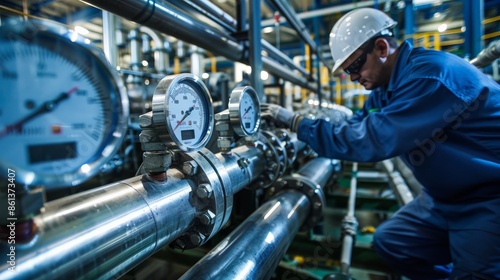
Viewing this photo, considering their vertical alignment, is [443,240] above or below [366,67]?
below

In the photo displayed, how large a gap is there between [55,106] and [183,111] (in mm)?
290

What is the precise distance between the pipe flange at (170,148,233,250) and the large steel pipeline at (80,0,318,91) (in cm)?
39

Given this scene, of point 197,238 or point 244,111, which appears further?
point 244,111

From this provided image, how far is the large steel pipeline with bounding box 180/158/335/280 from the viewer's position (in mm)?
654

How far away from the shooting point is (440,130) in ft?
3.11

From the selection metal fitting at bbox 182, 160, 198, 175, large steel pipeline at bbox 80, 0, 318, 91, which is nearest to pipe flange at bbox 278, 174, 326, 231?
large steel pipeline at bbox 80, 0, 318, 91

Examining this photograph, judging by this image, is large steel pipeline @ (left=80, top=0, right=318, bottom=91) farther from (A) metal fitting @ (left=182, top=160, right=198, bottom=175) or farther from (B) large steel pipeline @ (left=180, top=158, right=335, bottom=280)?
(B) large steel pipeline @ (left=180, top=158, right=335, bottom=280)

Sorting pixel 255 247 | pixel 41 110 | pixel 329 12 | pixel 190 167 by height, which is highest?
pixel 329 12

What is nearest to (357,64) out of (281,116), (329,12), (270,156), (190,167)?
(281,116)

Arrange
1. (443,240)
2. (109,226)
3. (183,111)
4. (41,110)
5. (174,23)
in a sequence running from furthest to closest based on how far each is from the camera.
A: 1. (443,240)
2. (174,23)
3. (183,111)
4. (109,226)
5. (41,110)

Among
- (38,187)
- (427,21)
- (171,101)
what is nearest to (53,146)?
(38,187)

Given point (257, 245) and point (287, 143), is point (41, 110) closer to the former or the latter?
point (257, 245)

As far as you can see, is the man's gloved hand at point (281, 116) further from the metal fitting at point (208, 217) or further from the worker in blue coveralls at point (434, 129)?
the metal fitting at point (208, 217)

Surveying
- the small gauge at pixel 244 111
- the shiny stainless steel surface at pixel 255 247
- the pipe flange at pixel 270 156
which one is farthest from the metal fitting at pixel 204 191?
the pipe flange at pixel 270 156
